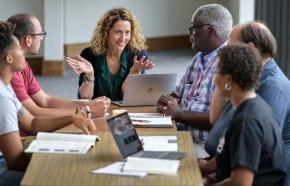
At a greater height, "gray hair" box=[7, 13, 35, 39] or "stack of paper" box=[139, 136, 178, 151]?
"gray hair" box=[7, 13, 35, 39]

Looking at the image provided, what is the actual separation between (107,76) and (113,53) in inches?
6.7

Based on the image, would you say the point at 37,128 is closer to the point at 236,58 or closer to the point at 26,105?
the point at 26,105

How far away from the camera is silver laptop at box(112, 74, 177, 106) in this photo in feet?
11.9

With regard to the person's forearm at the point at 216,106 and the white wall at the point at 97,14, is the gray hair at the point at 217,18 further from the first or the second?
the white wall at the point at 97,14

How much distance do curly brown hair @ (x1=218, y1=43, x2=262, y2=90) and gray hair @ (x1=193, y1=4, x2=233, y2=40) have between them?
4.15ft

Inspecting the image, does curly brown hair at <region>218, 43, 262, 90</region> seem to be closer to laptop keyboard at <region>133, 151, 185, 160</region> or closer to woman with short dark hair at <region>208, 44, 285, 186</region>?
woman with short dark hair at <region>208, 44, 285, 186</region>

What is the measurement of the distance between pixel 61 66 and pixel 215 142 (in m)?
5.55

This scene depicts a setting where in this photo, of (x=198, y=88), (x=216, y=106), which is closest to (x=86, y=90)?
(x=198, y=88)

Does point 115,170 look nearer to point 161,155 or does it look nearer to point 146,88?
point 161,155

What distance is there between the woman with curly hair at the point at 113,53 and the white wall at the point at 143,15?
4522mm

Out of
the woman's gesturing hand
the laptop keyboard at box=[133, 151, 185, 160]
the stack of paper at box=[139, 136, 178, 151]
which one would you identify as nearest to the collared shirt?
the woman's gesturing hand

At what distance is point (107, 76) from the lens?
419 centimetres

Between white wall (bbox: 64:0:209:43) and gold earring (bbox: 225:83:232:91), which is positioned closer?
gold earring (bbox: 225:83:232:91)

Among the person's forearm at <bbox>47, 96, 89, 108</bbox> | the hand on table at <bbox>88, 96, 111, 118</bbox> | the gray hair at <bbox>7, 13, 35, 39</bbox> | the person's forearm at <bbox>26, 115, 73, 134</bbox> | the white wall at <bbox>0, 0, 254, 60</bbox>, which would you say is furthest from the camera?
the white wall at <bbox>0, 0, 254, 60</bbox>
